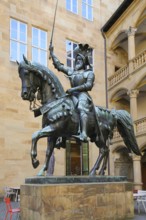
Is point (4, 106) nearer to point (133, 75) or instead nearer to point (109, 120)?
point (133, 75)

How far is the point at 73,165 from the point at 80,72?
12.5 meters

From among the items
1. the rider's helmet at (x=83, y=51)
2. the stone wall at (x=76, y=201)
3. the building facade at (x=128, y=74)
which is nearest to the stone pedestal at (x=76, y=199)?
the stone wall at (x=76, y=201)

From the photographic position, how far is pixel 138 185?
55.1ft

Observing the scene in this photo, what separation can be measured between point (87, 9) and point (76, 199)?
18064 mm

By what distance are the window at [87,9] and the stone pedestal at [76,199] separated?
16.8 m

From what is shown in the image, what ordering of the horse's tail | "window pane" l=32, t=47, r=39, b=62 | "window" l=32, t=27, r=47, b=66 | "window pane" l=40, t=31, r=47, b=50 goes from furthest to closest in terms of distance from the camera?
"window pane" l=40, t=31, r=47, b=50
"window" l=32, t=27, r=47, b=66
"window pane" l=32, t=47, r=39, b=62
the horse's tail

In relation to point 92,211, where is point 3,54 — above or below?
above

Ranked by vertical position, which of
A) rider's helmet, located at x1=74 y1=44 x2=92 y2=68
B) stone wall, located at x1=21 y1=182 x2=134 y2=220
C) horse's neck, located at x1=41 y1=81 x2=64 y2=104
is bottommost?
stone wall, located at x1=21 y1=182 x2=134 y2=220

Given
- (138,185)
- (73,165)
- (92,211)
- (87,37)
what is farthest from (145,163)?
(92,211)

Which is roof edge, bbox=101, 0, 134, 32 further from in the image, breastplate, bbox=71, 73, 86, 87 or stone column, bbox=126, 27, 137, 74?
breastplate, bbox=71, 73, 86, 87

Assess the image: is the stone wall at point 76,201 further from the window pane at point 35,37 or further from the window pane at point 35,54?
the window pane at point 35,37

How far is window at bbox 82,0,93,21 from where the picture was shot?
2091 centimetres

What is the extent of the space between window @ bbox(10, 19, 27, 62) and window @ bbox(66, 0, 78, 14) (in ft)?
12.6

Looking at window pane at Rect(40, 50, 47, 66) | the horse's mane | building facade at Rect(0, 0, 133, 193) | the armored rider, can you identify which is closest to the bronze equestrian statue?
the armored rider
